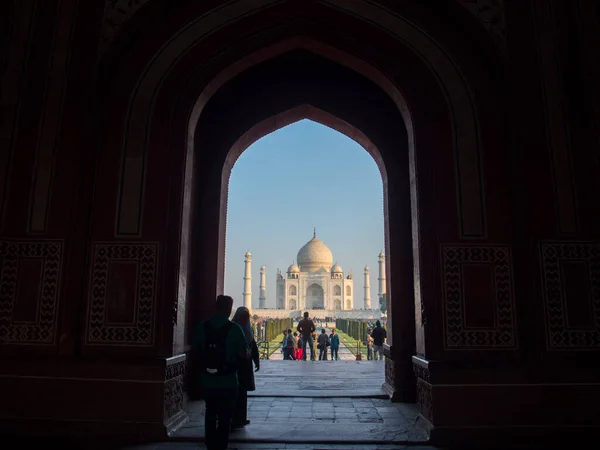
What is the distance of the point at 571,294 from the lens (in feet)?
12.6

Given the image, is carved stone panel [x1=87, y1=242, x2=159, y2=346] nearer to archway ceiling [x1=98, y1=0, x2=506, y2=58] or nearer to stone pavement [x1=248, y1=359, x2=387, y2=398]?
archway ceiling [x1=98, y1=0, x2=506, y2=58]

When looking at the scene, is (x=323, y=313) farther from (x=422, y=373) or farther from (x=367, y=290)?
(x=422, y=373)

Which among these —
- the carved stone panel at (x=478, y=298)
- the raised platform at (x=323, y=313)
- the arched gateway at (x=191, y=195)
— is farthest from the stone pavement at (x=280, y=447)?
the raised platform at (x=323, y=313)

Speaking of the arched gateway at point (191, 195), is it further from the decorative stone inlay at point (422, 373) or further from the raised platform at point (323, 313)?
the raised platform at point (323, 313)

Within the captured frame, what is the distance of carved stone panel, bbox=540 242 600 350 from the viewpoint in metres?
3.79

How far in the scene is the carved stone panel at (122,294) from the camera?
391 cm

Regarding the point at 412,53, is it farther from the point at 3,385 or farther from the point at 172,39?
the point at 3,385

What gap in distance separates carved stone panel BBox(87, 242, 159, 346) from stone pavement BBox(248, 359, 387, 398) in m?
1.93

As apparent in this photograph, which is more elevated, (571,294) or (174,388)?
(571,294)

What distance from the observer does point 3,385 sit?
150 inches

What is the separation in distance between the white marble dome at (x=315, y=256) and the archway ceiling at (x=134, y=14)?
46.8m

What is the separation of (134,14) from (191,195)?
1728mm

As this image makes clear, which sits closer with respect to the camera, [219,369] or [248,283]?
[219,369]

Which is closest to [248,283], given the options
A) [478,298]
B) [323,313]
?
[323,313]
